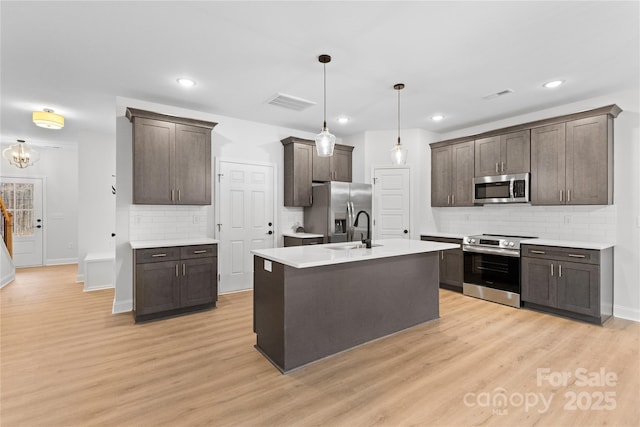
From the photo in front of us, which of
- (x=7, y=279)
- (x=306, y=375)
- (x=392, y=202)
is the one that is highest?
(x=392, y=202)

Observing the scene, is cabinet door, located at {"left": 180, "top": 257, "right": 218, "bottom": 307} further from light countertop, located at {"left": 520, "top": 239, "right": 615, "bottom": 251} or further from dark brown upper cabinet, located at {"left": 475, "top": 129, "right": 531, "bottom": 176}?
dark brown upper cabinet, located at {"left": 475, "top": 129, "right": 531, "bottom": 176}

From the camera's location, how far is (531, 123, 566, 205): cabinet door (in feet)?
13.7

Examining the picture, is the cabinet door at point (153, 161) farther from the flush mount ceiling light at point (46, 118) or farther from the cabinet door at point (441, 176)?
the cabinet door at point (441, 176)

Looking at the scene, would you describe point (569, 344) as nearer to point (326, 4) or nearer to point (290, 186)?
point (326, 4)

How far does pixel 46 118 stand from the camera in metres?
4.75

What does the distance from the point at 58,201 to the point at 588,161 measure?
10.3m

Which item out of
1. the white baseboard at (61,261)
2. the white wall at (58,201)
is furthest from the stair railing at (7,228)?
the white baseboard at (61,261)

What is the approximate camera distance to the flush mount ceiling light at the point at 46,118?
4711 millimetres

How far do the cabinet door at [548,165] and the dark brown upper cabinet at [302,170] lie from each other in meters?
3.06

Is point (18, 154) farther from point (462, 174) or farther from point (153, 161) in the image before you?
point (462, 174)

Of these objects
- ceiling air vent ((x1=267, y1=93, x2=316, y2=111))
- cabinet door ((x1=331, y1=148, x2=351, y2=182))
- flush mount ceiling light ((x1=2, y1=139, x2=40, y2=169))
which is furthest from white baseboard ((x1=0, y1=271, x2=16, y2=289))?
cabinet door ((x1=331, y1=148, x2=351, y2=182))

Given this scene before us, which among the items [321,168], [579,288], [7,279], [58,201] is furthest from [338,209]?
[58,201]

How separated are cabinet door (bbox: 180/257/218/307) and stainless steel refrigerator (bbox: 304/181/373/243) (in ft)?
6.13

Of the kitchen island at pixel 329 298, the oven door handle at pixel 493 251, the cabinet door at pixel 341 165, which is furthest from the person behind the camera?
the cabinet door at pixel 341 165
